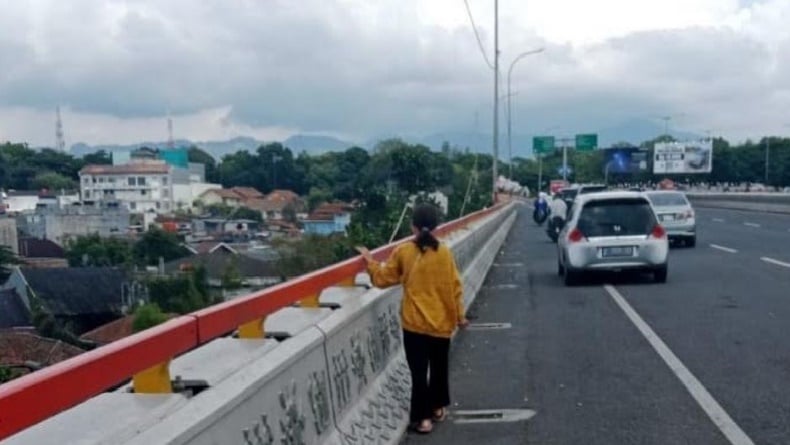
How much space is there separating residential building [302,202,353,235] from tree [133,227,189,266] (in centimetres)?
329

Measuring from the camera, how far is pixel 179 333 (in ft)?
14.0

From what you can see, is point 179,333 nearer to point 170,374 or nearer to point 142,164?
point 170,374

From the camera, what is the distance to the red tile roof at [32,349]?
230 inches

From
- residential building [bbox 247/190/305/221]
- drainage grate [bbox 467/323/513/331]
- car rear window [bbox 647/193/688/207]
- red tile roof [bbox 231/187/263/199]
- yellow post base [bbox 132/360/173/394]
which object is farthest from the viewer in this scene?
car rear window [bbox 647/193/688/207]

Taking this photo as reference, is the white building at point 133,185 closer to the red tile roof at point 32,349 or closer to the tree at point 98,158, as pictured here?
the tree at point 98,158

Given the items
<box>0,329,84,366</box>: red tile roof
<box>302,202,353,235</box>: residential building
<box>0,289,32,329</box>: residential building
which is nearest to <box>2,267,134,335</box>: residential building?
<box>0,289,32,329</box>: residential building

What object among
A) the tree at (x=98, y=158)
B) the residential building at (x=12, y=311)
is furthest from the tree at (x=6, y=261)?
the tree at (x=98, y=158)

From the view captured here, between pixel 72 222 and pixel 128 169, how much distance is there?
168 inches

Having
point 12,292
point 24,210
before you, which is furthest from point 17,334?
point 24,210

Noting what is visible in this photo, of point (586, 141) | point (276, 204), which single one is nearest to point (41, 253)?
point (276, 204)

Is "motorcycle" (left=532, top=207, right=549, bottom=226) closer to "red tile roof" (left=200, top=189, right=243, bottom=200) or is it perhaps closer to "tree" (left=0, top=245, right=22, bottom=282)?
"red tile roof" (left=200, top=189, right=243, bottom=200)

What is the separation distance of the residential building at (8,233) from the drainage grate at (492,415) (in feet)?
15.5

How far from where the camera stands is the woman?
7828 millimetres

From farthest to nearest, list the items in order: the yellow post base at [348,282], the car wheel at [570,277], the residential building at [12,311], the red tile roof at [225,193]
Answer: the red tile roof at [225,193], the car wheel at [570,277], the yellow post base at [348,282], the residential building at [12,311]
